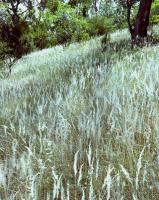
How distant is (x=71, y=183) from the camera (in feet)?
6.00

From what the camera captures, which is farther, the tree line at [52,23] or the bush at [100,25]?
the bush at [100,25]

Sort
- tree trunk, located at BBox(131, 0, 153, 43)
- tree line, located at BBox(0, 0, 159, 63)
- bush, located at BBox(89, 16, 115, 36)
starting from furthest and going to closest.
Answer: bush, located at BBox(89, 16, 115, 36)
tree line, located at BBox(0, 0, 159, 63)
tree trunk, located at BBox(131, 0, 153, 43)

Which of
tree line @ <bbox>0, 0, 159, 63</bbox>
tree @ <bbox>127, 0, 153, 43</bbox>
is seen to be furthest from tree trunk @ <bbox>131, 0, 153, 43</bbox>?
tree line @ <bbox>0, 0, 159, 63</bbox>

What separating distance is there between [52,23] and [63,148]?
18756mm

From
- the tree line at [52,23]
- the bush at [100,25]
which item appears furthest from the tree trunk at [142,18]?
the bush at [100,25]

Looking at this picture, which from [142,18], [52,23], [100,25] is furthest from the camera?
[52,23]

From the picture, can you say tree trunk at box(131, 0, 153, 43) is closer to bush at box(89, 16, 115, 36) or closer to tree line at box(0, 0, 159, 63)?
tree line at box(0, 0, 159, 63)

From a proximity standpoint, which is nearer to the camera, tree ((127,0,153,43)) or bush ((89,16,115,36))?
tree ((127,0,153,43))

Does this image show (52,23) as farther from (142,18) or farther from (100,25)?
(142,18)

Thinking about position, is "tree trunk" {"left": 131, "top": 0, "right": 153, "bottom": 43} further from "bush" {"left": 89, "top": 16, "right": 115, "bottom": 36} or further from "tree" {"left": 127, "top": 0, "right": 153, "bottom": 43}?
"bush" {"left": 89, "top": 16, "right": 115, "bottom": 36}

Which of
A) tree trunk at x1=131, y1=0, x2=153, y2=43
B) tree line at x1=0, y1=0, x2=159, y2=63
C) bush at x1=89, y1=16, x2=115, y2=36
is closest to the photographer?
tree trunk at x1=131, y1=0, x2=153, y2=43

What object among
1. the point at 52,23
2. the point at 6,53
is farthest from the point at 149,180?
the point at 52,23

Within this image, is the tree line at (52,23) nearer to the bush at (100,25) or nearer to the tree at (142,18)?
the bush at (100,25)

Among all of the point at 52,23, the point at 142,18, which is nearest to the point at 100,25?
the point at 52,23
